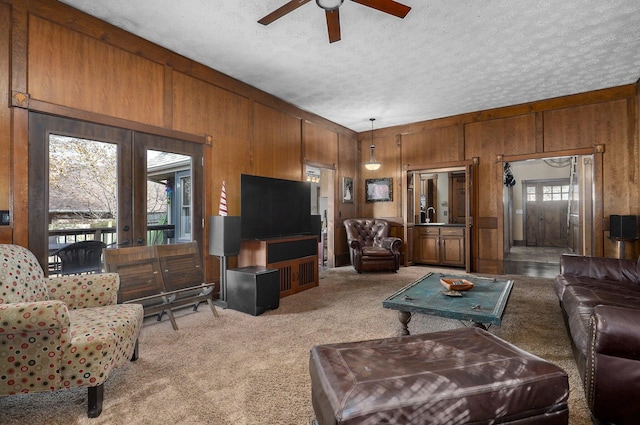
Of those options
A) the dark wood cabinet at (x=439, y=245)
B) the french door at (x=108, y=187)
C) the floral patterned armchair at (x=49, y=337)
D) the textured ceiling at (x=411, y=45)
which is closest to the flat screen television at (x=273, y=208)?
the french door at (x=108, y=187)

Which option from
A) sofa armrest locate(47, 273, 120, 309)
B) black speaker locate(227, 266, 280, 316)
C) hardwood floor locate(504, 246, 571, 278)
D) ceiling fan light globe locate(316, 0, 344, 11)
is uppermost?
ceiling fan light globe locate(316, 0, 344, 11)

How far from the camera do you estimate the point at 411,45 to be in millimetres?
3680

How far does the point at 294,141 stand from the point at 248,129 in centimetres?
113

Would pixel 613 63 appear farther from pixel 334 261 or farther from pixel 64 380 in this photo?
pixel 64 380

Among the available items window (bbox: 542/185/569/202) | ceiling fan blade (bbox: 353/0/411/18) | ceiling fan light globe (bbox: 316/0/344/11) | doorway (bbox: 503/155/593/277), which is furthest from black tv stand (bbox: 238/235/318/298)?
window (bbox: 542/185/569/202)

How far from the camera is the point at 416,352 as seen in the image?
1538 mm

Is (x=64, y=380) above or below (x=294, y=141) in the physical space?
below

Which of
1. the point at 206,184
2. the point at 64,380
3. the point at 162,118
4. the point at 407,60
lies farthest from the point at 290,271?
the point at 407,60

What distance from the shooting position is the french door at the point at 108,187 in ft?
9.29

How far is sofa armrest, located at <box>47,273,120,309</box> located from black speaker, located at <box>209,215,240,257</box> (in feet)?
4.67

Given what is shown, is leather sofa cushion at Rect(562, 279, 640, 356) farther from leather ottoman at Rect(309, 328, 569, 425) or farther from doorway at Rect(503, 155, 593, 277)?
doorway at Rect(503, 155, 593, 277)

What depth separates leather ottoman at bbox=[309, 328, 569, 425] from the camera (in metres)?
1.16

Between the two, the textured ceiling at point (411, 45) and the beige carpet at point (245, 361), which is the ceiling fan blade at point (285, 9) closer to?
the textured ceiling at point (411, 45)

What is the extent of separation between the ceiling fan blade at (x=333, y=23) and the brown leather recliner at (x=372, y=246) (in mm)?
3780
